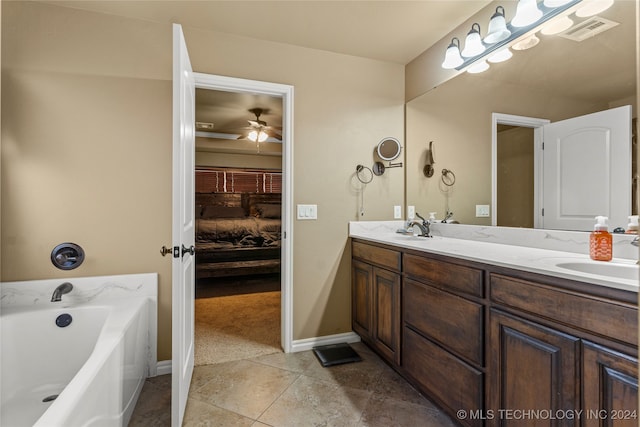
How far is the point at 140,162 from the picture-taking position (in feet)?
6.66

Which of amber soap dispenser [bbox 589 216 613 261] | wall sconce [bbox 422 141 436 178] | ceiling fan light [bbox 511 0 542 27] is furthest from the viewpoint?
wall sconce [bbox 422 141 436 178]

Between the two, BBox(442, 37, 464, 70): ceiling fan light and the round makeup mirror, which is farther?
the round makeup mirror

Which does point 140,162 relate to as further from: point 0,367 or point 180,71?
point 0,367

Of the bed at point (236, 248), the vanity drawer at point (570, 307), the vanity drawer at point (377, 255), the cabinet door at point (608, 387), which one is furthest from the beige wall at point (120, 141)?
the bed at point (236, 248)

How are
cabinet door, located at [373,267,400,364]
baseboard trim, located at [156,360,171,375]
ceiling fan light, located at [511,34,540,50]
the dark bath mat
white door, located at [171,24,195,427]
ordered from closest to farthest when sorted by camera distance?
white door, located at [171,24,195,427], ceiling fan light, located at [511,34,540,50], cabinet door, located at [373,267,400,364], baseboard trim, located at [156,360,171,375], the dark bath mat

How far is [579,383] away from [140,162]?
249 centimetres

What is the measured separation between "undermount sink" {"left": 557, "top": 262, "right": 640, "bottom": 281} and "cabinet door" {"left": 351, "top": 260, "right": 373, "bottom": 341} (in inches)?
47.4

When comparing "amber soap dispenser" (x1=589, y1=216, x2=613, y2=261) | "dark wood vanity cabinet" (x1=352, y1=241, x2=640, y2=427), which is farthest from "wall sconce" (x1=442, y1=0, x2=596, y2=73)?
"dark wood vanity cabinet" (x1=352, y1=241, x2=640, y2=427)

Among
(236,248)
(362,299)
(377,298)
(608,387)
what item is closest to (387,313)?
(377,298)

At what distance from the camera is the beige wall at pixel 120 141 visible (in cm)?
182

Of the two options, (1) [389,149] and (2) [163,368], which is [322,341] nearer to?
(2) [163,368]

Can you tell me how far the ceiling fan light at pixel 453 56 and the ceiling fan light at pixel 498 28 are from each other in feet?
0.91

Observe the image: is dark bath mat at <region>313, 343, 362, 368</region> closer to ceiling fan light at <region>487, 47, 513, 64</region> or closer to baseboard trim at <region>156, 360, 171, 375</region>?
baseboard trim at <region>156, 360, 171, 375</region>

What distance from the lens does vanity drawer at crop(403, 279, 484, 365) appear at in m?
1.35
